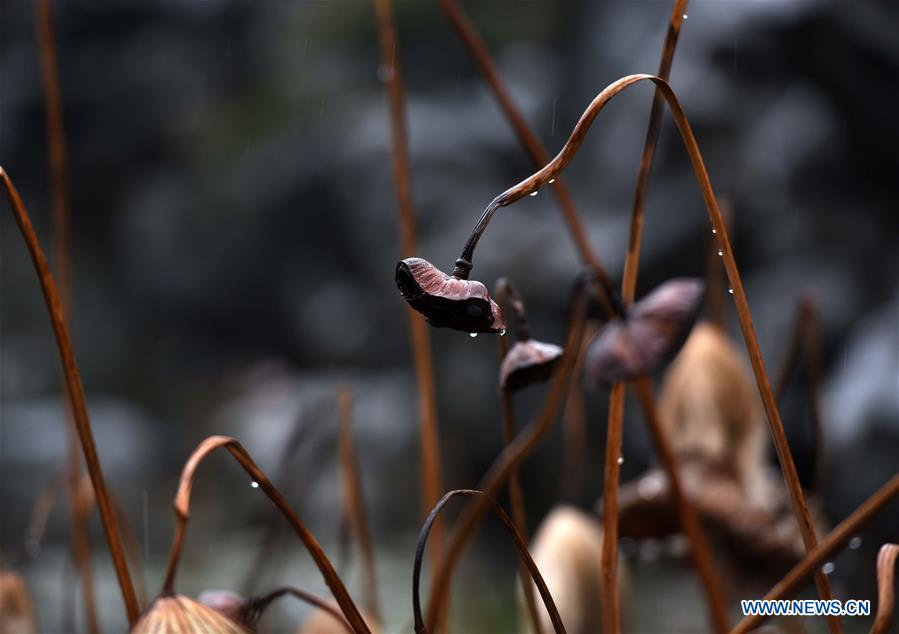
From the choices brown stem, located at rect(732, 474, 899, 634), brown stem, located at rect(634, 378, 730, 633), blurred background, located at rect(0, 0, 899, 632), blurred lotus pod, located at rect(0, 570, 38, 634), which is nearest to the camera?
brown stem, located at rect(732, 474, 899, 634)

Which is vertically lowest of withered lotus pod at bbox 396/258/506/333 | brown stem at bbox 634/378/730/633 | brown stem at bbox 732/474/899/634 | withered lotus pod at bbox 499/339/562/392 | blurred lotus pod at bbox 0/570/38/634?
blurred lotus pod at bbox 0/570/38/634

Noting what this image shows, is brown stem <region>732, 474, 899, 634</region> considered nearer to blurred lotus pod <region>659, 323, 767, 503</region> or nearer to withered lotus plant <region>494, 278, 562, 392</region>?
withered lotus plant <region>494, 278, 562, 392</region>

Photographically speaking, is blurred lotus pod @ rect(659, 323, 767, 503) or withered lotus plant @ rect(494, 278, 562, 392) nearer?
withered lotus plant @ rect(494, 278, 562, 392)

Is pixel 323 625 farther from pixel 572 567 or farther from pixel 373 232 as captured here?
pixel 373 232

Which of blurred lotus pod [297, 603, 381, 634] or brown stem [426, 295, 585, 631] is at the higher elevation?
brown stem [426, 295, 585, 631]

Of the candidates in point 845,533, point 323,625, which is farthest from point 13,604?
point 845,533

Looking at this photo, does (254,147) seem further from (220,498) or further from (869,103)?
(869,103)

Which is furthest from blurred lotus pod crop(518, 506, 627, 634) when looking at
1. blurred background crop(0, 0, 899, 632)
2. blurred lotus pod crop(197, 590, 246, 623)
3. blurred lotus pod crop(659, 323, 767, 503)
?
blurred background crop(0, 0, 899, 632)
